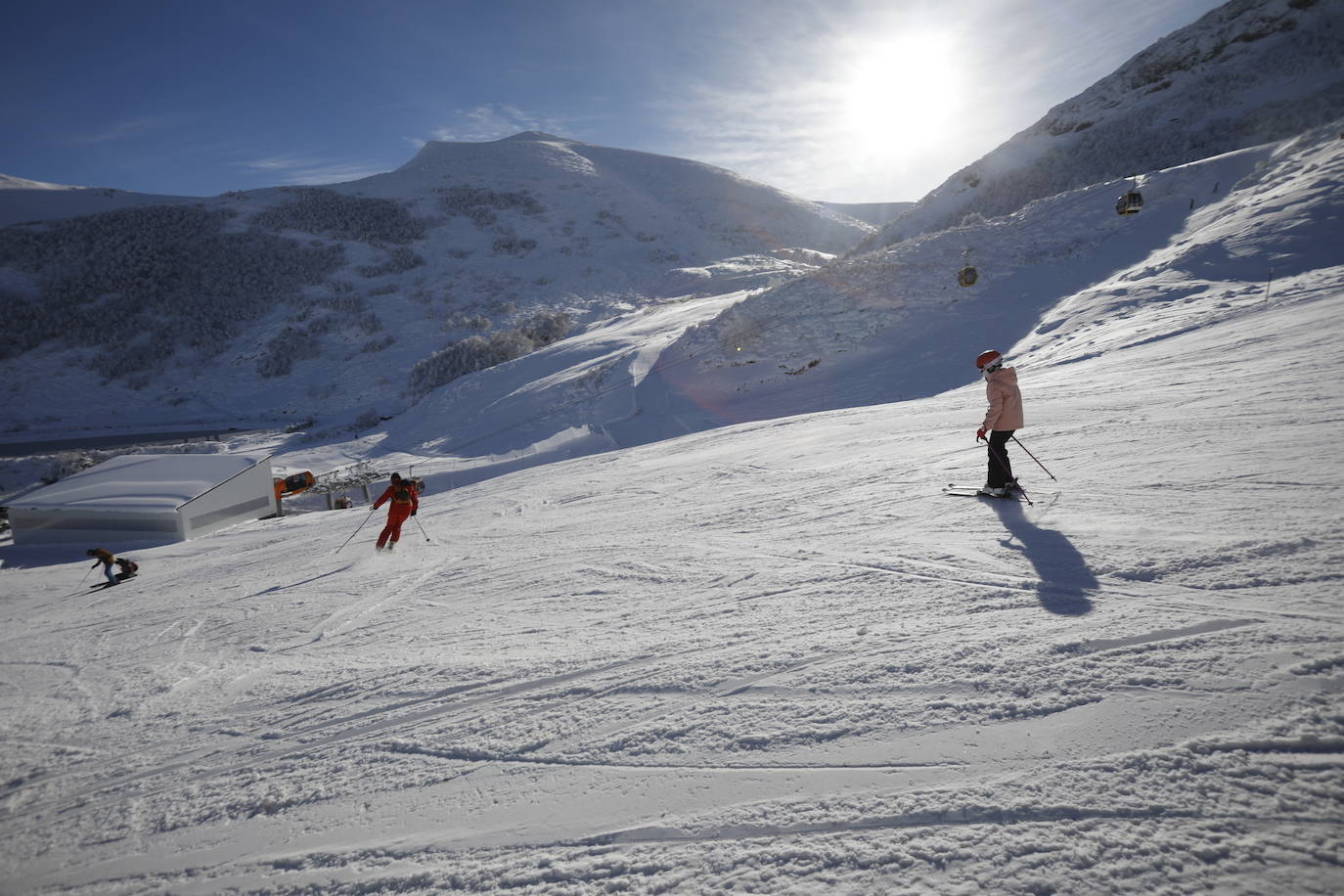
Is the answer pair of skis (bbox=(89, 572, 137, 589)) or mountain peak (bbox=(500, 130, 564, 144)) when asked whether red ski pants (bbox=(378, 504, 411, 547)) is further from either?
mountain peak (bbox=(500, 130, 564, 144))

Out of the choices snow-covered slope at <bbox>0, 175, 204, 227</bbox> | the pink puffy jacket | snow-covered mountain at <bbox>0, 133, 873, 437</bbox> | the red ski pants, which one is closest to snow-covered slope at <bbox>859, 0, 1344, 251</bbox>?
snow-covered mountain at <bbox>0, 133, 873, 437</bbox>

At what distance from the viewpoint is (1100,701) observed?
310 cm

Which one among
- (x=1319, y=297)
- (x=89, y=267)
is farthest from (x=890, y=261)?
(x=89, y=267)

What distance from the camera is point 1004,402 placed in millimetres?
6953

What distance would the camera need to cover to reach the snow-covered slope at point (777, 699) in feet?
8.23

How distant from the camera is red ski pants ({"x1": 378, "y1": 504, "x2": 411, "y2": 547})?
9.69 meters

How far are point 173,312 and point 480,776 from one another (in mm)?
81518

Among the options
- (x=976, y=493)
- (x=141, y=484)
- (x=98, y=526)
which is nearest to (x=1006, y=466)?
(x=976, y=493)

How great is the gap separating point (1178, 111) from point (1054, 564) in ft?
170

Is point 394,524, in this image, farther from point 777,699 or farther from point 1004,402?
point 1004,402

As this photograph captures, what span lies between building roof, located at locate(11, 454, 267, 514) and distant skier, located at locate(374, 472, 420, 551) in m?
13.2

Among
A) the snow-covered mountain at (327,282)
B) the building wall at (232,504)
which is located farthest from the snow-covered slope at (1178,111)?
the building wall at (232,504)

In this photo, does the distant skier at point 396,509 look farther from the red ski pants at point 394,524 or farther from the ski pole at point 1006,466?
the ski pole at point 1006,466

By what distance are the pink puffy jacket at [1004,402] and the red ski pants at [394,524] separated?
363 inches
